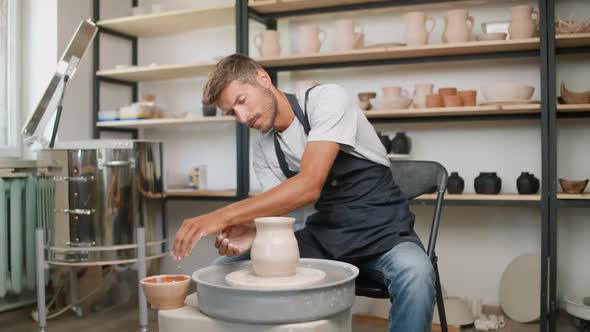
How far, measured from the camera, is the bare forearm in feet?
4.93

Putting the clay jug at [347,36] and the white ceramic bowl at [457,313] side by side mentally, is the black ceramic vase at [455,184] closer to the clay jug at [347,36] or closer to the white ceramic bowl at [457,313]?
the white ceramic bowl at [457,313]

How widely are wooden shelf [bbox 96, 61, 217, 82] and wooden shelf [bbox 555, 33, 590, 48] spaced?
190 cm

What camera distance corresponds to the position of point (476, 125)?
317 cm

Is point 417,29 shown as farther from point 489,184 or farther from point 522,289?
point 522,289

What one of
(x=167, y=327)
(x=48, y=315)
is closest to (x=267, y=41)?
(x=48, y=315)

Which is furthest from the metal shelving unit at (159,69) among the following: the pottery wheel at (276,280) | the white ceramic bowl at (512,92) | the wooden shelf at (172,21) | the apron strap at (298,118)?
the pottery wheel at (276,280)

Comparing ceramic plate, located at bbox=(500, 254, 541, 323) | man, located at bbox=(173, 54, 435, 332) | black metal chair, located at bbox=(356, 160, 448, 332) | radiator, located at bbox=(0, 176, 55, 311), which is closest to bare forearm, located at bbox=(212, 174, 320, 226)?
man, located at bbox=(173, 54, 435, 332)

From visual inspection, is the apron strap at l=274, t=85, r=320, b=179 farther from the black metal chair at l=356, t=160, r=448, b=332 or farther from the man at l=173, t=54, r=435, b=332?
the black metal chair at l=356, t=160, r=448, b=332

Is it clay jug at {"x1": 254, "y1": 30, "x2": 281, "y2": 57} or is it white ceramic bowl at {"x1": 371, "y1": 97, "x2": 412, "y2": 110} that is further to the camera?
clay jug at {"x1": 254, "y1": 30, "x2": 281, "y2": 57}

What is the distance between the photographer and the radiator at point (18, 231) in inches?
119

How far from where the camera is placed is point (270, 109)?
1.81 m

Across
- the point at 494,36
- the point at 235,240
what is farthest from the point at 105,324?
the point at 494,36

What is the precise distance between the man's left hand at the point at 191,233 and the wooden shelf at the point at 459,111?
1.72m

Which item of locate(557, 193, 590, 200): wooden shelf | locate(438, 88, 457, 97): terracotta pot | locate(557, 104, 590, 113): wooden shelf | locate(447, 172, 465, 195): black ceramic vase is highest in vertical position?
locate(438, 88, 457, 97): terracotta pot
